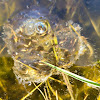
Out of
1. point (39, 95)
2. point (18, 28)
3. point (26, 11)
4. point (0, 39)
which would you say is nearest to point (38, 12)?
point (26, 11)

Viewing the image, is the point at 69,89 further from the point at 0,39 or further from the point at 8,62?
the point at 0,39

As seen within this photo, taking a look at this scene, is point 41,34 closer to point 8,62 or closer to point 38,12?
point 38,12

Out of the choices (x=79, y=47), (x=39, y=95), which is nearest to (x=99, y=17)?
(x=79, y=47)

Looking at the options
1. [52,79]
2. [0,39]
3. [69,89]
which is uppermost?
[0,39]

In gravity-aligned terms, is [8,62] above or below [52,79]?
above
